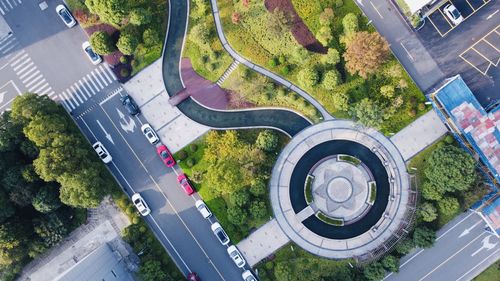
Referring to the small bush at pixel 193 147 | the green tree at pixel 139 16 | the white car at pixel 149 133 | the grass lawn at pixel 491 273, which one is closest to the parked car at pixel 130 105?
the white car at pixel 149 133

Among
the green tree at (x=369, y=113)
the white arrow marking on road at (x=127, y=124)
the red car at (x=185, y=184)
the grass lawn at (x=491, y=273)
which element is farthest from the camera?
the white arrow marking on road at (x=127, y=124)

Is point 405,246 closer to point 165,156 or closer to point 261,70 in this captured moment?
point 261,70

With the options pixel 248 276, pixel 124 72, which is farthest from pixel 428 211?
pixel 124 72

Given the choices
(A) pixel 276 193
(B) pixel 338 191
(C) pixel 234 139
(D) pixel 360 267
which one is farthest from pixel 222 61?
(D) pixel 360 267

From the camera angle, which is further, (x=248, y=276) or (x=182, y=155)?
(x=182, y=155)

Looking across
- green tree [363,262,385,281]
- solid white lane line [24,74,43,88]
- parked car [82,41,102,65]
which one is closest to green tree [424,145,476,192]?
green tree [363,262,385,281]

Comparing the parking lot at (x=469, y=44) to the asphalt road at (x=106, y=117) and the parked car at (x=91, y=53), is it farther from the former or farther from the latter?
the parked car at (x=91, y=53)
